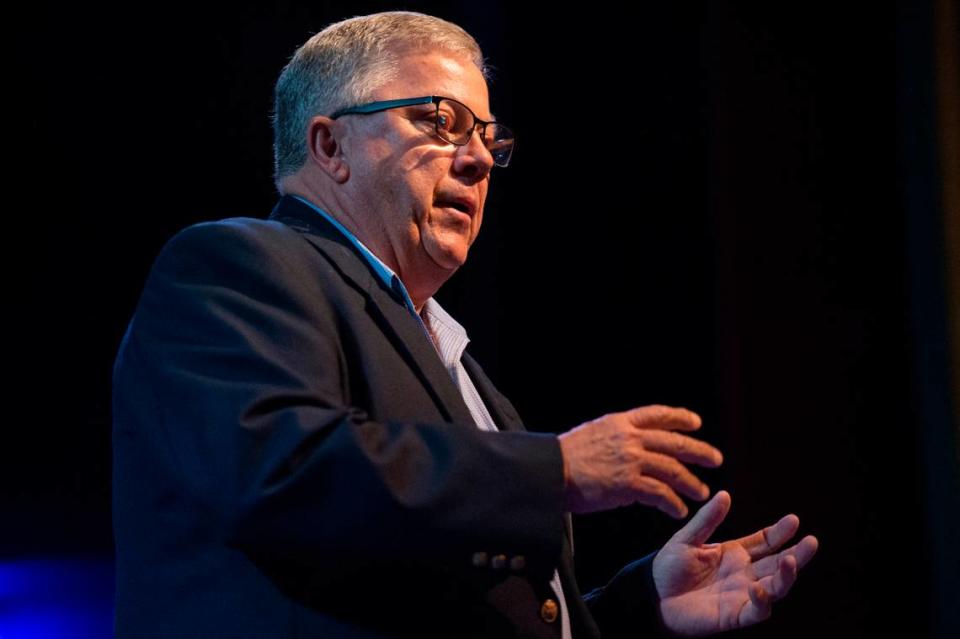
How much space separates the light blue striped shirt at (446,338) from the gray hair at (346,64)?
0.70ft

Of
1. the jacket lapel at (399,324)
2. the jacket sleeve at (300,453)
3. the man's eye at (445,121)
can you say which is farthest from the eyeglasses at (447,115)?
the jacket sleeve at (300,453)

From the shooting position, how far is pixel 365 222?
5.30ft

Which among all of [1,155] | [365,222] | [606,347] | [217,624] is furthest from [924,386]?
[1,155]

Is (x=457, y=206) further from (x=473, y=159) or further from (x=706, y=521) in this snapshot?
(x=706, y=521)

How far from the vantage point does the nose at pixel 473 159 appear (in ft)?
5.51

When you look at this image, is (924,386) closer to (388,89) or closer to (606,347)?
(606,347)

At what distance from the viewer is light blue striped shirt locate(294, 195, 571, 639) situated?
1.46m

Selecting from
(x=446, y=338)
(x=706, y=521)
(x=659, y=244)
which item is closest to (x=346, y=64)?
A: (x=446, y=338)

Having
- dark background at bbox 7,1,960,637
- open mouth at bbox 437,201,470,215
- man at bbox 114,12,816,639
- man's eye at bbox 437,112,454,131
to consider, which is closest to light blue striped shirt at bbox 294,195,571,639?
man at bbox 114,12,816,639

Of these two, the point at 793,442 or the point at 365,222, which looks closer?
the point at 365,222

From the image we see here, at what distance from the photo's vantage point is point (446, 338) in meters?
1.79

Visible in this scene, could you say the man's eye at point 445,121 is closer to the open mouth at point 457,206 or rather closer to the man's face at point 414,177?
the man's face at point 414,177

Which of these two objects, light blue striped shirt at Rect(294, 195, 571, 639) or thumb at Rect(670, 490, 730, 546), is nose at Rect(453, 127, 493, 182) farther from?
thumb at Rect(670, 490, 730, 546)

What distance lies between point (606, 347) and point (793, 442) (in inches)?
28.0
